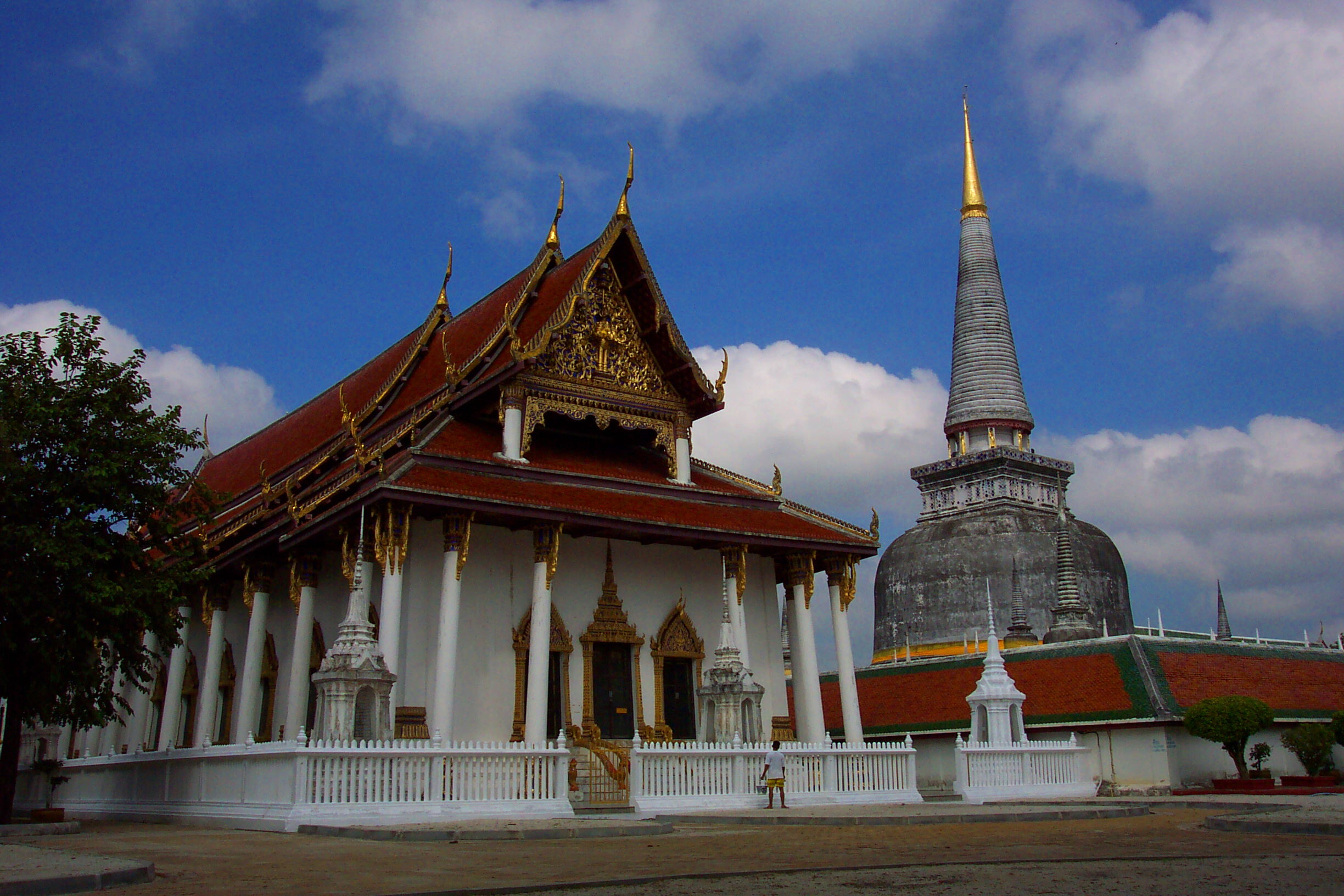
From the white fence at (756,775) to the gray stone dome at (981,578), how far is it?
18.2 meters

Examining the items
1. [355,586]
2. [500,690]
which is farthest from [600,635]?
[355,586]

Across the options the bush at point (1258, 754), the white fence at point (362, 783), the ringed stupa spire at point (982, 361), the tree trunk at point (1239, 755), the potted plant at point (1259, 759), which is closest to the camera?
the white fence at point (362, 783)

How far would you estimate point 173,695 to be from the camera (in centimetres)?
2145

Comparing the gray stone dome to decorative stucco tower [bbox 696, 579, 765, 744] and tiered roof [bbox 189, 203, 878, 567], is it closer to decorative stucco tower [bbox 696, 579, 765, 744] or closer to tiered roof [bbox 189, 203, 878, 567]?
tiered roof [bbox 189, 203, 878, 567]

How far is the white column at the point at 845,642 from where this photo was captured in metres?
19.4

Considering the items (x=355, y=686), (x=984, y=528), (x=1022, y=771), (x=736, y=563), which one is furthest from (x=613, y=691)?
(x=984, y=528)

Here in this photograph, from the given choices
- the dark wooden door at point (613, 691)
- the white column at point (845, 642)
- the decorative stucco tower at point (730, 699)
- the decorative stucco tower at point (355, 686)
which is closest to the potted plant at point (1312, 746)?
the white column at point (845, 642)

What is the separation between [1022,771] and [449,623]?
348 inches

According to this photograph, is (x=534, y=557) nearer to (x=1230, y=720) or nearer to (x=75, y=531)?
(x=75, y=531)

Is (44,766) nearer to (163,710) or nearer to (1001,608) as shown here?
(163,710)

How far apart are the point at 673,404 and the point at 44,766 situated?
36.2 feet

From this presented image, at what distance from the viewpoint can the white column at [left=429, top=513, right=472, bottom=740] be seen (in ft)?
50.3

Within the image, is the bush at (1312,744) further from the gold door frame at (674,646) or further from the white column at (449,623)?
the white column at (449,623)

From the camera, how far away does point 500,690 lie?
17.1 m
